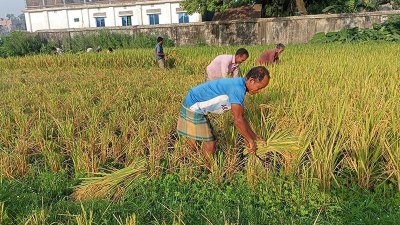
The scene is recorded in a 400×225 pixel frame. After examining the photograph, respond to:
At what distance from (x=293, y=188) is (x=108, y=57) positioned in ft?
33.0

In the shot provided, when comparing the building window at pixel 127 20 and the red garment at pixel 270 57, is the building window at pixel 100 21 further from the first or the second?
the red garment at pixel 270 57

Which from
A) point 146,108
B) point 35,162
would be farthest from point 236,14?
point 35,162

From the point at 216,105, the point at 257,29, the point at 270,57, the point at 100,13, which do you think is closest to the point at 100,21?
the point at 100,13

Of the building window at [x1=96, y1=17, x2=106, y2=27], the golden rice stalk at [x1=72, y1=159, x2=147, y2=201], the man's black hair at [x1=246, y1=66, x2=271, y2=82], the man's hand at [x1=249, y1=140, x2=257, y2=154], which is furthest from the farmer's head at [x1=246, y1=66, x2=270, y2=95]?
the building window at [x1=96, y1=17, x2=106, y2=27]

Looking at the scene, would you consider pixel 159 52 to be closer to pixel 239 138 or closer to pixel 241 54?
pixel 241 54

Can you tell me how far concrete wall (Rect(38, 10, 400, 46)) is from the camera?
16.8 m

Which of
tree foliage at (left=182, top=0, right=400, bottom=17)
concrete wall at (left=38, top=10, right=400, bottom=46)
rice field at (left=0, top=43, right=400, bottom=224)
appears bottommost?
rice field at (left=0, top=43, right=400, bottom=224)

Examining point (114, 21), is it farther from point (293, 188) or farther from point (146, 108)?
point (293, 188)

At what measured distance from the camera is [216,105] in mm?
3018

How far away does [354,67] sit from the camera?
21.0 feet

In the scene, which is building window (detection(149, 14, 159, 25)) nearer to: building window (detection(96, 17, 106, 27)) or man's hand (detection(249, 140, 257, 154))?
building window (detection(96, 17, 106, 27))

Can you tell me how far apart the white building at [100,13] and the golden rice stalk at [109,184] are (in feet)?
98.3

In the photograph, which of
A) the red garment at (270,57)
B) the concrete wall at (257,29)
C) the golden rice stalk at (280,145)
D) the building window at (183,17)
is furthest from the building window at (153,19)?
the golden rice stalk at (280,145)

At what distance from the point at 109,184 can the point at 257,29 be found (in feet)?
56.0
